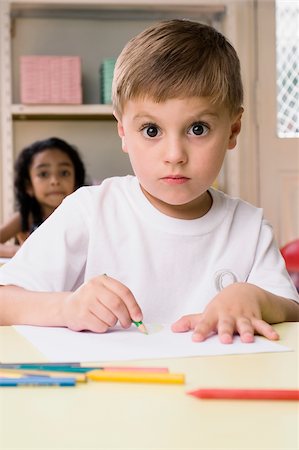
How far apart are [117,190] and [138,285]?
0.15 m

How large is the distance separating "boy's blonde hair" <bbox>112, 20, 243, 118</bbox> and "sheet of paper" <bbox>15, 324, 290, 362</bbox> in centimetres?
33

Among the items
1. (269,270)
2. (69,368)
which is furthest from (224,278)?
(69,368)

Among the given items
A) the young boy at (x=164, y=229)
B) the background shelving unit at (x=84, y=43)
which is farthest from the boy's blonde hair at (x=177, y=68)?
the background shelving unit at (x=84, y=43)

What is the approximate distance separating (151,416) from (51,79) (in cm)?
284

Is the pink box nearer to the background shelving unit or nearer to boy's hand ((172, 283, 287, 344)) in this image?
the background shelving unit

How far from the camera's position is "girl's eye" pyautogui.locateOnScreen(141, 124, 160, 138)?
2.83ft

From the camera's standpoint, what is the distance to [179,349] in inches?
23.2

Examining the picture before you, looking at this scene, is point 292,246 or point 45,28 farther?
→ point 45,28

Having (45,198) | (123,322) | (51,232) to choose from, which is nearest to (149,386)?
(123,322)

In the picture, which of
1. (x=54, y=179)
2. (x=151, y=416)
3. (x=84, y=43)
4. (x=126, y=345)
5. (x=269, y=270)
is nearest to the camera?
(x=151, y=416)

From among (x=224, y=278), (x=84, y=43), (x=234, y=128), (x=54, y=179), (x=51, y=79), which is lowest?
(x=224, y=278)

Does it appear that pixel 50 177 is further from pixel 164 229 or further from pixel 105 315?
pixel 105 315

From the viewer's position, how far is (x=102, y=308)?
2.27 ft

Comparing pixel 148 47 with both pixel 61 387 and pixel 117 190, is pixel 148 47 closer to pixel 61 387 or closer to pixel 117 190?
pixel 117 190
